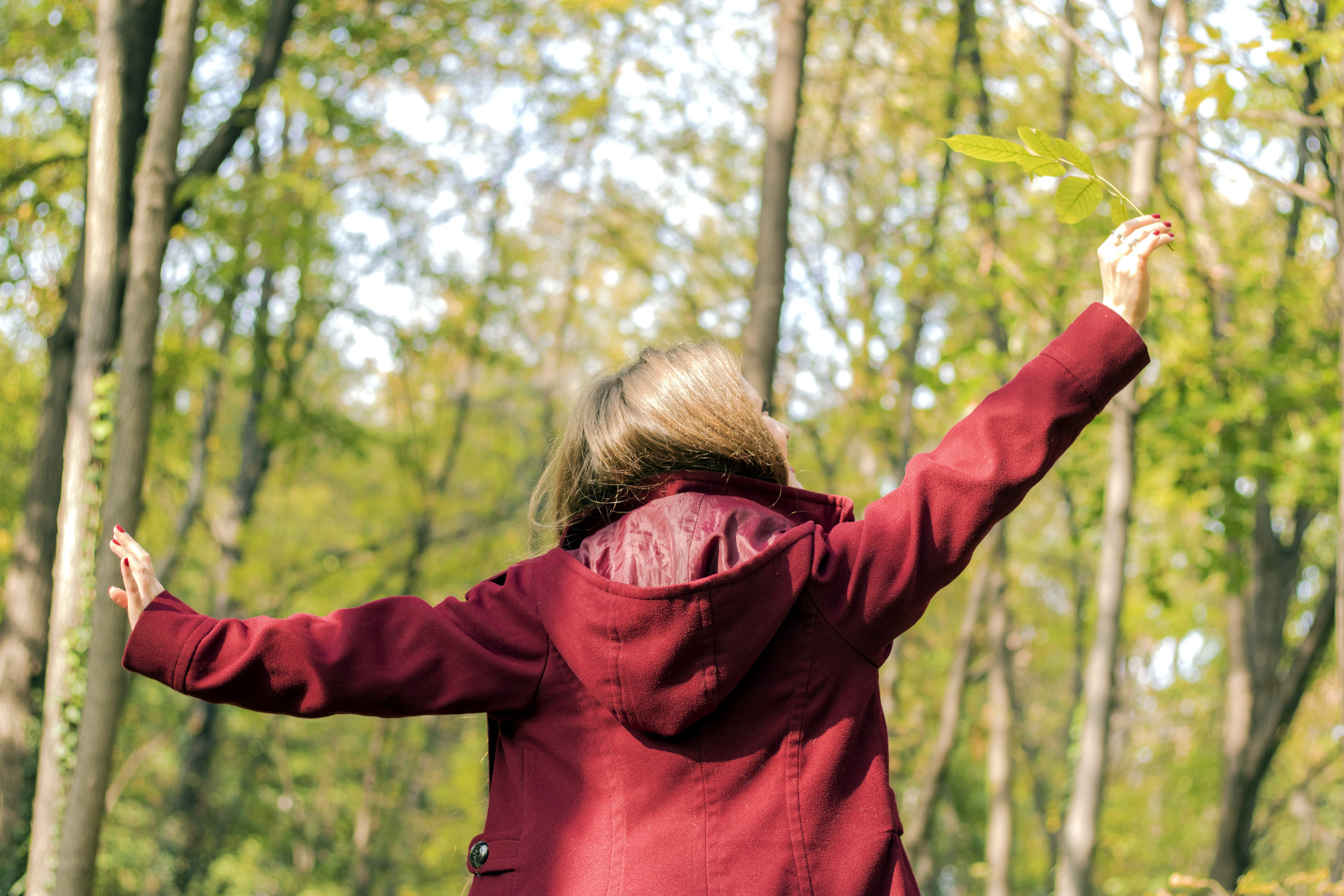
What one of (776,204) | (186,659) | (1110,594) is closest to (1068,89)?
(1110,594)

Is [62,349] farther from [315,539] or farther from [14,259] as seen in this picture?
[315,539]

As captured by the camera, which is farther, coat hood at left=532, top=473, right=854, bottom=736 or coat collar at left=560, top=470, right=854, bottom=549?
coat collar at left=560, top=470, right=854, bottom=549

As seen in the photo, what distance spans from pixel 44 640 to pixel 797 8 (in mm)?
4428

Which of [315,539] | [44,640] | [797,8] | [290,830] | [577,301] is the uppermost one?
[577,301]

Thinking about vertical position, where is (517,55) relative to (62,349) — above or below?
above

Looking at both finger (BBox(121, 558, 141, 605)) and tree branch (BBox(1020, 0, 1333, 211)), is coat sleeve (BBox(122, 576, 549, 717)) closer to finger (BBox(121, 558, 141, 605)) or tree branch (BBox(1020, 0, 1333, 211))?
finger (BBox(121, 558, 141, 605))

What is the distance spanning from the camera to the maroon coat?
1.37m

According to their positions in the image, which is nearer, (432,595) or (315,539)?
(432,595)

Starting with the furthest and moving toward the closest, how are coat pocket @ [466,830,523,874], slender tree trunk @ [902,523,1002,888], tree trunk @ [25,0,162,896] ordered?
1. slender tree trunk @ [902,523,1002,888]
2. tree trunk @ [25,0,162,896]
3. coat pocket @ [466,830,523,874]

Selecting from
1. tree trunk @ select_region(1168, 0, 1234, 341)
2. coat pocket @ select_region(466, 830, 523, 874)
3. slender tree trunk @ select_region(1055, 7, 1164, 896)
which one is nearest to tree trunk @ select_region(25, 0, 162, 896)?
coat pocket @ select_region(466, 830, 523, 874)

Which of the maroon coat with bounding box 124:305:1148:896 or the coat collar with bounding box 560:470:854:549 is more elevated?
the coat collar with bounding box 560:470:854:549

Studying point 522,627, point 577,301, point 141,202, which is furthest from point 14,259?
point 522,627

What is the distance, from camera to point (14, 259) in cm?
648

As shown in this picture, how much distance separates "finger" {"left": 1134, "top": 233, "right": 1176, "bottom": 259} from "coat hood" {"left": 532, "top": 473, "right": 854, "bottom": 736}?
25.0 inches
